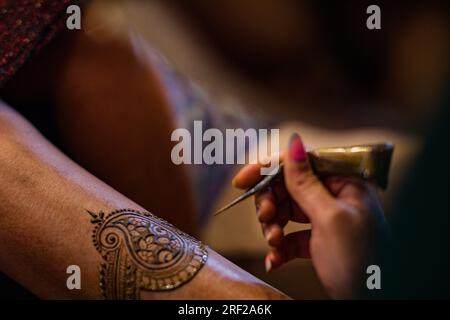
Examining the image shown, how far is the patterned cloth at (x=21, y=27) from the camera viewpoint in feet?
2.15

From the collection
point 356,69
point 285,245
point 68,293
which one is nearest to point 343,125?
Answer: point 356,69

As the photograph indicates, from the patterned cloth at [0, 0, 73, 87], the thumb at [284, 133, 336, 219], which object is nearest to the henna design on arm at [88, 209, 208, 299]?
the thumb at [284, 133, 336, 219]

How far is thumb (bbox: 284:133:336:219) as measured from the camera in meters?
0.56

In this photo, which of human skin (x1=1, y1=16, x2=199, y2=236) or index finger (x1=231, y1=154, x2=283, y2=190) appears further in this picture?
human skin (x1=1, y1=16, x2=199, y2=236)

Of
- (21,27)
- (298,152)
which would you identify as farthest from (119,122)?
(298,152)

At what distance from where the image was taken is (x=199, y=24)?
895 mm

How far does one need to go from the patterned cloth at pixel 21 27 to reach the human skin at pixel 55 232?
0.10m

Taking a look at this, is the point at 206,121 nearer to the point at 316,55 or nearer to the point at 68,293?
the point at 316,55

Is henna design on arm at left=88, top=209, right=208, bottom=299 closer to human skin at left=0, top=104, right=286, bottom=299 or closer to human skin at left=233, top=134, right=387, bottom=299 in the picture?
human skin at left=0, top=104, right=286, bottom=299

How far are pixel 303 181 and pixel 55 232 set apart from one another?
11.5 inches

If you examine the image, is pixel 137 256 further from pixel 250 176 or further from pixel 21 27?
pixel 21 27

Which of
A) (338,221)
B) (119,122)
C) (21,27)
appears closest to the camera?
(338,221)

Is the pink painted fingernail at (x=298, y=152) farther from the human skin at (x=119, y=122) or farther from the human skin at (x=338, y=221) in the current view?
the human skin at (x=119, y=122)

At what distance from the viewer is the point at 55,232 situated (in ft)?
1.89
